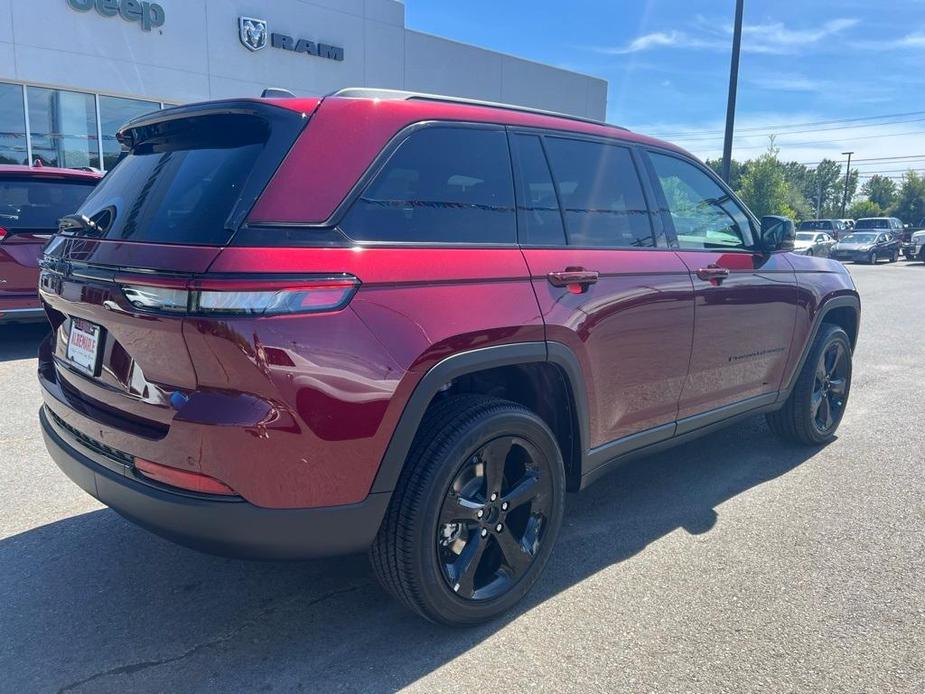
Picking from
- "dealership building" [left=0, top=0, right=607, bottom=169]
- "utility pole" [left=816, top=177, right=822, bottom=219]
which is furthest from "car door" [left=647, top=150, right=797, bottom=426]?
"utility pole" [left=816, top=177, right=822, bottom=219]

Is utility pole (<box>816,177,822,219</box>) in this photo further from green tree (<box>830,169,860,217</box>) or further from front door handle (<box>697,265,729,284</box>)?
front door handle (<box>697,265,729,284</box>)

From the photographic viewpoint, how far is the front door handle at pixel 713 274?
143 inches

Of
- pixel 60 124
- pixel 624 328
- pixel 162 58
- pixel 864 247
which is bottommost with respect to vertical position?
pixel 864 247

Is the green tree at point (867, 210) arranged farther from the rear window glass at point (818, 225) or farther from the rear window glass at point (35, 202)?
the rear window glass at point (35, 202)

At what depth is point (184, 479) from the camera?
2191 millimetres

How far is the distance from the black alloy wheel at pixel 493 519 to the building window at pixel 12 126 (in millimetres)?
14491

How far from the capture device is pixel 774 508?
385 cm

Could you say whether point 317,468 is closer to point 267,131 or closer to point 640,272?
point 267,131

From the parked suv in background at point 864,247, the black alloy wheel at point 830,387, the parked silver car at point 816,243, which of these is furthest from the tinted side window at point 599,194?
the parked suv in background at point 864,247

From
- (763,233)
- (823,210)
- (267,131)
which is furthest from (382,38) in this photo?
(823,210)

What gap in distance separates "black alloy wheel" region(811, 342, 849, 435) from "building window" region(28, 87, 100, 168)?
1432 cm

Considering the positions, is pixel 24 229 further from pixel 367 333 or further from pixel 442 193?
pixel 367 333

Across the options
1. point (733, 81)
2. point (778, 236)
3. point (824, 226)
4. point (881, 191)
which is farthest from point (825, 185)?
point (778, 236)

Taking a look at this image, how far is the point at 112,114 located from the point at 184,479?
594 inches
